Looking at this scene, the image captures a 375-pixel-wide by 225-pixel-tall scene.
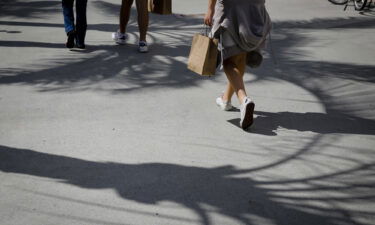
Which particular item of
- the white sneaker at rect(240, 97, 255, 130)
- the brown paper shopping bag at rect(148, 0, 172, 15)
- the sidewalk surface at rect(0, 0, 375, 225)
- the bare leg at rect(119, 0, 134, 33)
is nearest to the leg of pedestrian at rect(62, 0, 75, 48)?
the sidewalk surface at rect(0, 0, 375, 225)

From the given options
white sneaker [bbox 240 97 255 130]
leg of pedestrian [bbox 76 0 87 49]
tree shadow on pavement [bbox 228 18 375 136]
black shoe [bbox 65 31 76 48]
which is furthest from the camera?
black shoe [bbox 65 31 76 48]

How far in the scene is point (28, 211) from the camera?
3.37 metres

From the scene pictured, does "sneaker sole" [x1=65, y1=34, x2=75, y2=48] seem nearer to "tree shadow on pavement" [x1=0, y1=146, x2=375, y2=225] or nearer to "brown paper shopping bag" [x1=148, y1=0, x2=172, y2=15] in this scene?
"brown paper shopping bag" [x1=148, y1=0, x2=172, y2=15]

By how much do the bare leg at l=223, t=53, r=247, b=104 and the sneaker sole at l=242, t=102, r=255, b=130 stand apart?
0.45 ft

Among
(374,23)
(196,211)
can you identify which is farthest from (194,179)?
(374,23)

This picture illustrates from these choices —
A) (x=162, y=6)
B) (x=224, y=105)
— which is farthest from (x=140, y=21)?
(x=224, y=105)

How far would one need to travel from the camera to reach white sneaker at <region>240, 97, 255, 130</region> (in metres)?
4.70

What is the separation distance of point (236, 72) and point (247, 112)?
0.47m

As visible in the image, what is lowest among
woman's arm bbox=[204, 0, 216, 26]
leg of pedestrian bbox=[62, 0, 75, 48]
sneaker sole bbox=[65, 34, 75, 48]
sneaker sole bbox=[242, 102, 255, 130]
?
sneaker sole bbox=[65, 34, 75, 48]

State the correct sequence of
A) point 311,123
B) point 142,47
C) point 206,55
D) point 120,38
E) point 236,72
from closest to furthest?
point 206,55, point 236,72, point 311,123, point 142,47, point 120,38

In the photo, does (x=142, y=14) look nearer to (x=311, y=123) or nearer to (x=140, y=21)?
(x=140, y=21)

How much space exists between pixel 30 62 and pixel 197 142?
3.55m

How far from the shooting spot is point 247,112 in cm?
473

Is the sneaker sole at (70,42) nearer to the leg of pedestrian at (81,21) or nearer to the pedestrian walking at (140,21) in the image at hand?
the leg of pedestrian at (81,21)
